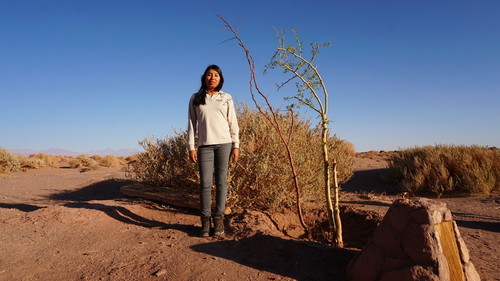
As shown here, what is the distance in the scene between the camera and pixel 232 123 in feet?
13.4

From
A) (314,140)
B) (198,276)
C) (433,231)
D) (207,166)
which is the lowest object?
(198,276)

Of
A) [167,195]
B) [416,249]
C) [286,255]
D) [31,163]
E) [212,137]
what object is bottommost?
[286,255]

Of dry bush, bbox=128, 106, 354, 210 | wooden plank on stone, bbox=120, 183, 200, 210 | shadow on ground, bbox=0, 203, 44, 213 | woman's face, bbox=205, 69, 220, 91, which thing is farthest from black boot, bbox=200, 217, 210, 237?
shadow on ground, bbox=0, 203, 44, 213

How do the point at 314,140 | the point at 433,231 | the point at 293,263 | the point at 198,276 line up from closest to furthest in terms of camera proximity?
the point at 433,231
the point at 198,276
the point at 293,263
the point at 314,140

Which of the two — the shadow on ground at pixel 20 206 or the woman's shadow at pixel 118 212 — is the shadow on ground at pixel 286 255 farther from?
the shadow on ground at pixel 20 206

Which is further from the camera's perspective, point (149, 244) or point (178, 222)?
point (178, 222)

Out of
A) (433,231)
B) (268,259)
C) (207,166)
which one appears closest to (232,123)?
(207,166)

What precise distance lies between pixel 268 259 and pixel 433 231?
1476 mm

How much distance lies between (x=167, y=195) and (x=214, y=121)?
201 centimetres

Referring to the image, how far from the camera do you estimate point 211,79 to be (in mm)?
4004

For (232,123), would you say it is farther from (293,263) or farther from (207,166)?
(293,263)

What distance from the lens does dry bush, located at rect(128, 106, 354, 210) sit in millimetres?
4711

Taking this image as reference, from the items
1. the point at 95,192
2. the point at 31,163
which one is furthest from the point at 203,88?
the point at 31,163

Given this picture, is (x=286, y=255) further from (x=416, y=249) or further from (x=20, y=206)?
(x=20, y=206)
